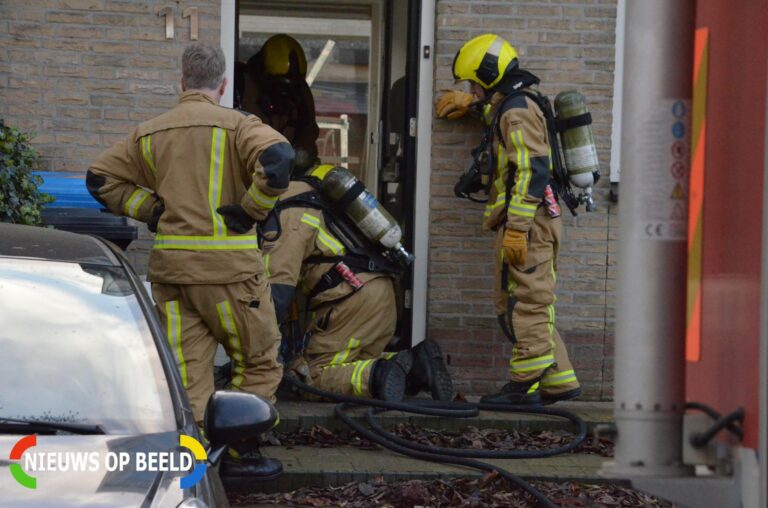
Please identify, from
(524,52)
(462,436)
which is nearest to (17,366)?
(462,436)

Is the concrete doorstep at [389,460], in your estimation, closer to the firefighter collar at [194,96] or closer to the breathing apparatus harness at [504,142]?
the breathing apparatus harness at [504,142]

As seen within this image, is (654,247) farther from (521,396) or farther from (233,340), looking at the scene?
(521,396)

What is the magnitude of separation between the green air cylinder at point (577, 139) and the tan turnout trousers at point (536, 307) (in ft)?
0.96

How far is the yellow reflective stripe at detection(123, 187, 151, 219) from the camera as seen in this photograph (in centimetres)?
606

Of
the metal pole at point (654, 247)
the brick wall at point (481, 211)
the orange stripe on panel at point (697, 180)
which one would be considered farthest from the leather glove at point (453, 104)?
the metal pole at point (654, 247)

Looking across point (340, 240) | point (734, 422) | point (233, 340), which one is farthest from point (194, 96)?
point (734, 422)

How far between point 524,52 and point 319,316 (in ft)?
6.72

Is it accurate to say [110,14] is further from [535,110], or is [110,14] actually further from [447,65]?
[535,110]

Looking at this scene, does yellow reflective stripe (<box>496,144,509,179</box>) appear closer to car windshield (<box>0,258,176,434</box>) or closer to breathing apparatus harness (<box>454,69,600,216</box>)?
breathing apparatus harness (<box>454,69,600,216</box>)

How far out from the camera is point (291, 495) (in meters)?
6.23

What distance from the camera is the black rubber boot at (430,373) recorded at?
24.6 ft

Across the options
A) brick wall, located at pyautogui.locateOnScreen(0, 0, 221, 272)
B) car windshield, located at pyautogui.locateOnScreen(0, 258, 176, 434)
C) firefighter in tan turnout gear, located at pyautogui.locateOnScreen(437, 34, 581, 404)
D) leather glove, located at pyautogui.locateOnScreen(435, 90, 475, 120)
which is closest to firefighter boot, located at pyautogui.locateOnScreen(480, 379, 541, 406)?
firefighter in tan turnout gear, located at pyautogui.locateOnScreen(437, 34, 581, 404)

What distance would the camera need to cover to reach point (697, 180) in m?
2.69

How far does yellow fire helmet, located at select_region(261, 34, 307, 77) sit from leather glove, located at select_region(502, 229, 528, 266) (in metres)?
2.50
